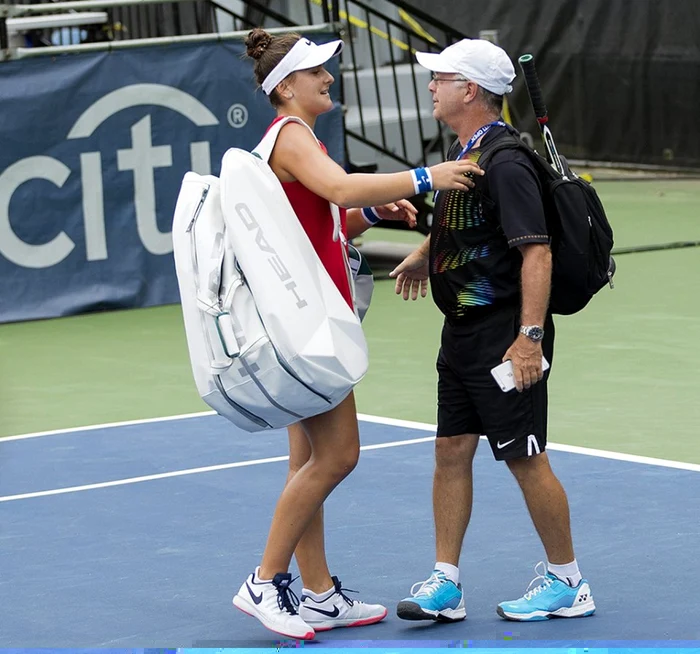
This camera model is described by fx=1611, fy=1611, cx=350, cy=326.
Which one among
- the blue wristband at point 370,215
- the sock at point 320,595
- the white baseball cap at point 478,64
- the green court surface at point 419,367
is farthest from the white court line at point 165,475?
the white baseball cap at point 478,64

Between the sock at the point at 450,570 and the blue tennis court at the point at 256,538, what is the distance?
0.13 m

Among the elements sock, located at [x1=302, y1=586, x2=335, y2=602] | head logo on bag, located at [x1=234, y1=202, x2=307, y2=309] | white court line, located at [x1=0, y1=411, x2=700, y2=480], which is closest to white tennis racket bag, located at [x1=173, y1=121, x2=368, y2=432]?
head logo on bag, located at [x1=234, y1=202, x2=307, y2=309]

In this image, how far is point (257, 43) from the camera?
4992 millimetres

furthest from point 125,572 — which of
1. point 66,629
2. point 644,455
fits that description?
point 644,455

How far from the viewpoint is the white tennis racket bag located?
472cm

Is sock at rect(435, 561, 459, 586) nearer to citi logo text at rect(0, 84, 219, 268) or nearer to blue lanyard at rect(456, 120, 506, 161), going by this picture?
blue lanyard at rect(456, 120, 506, 161)

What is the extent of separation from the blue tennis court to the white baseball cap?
172 cm

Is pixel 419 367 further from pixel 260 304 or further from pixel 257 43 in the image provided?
pixel 260 304

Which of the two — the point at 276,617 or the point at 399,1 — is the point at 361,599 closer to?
the point at 276,617

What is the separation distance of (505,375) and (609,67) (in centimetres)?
1610

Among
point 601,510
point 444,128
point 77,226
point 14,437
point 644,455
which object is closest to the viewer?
point 601,510

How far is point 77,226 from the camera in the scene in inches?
479

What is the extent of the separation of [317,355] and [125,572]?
5.24 ft

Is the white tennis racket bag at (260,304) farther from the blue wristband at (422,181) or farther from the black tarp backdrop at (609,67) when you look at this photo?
the black tarp backdrop at (609,67)
